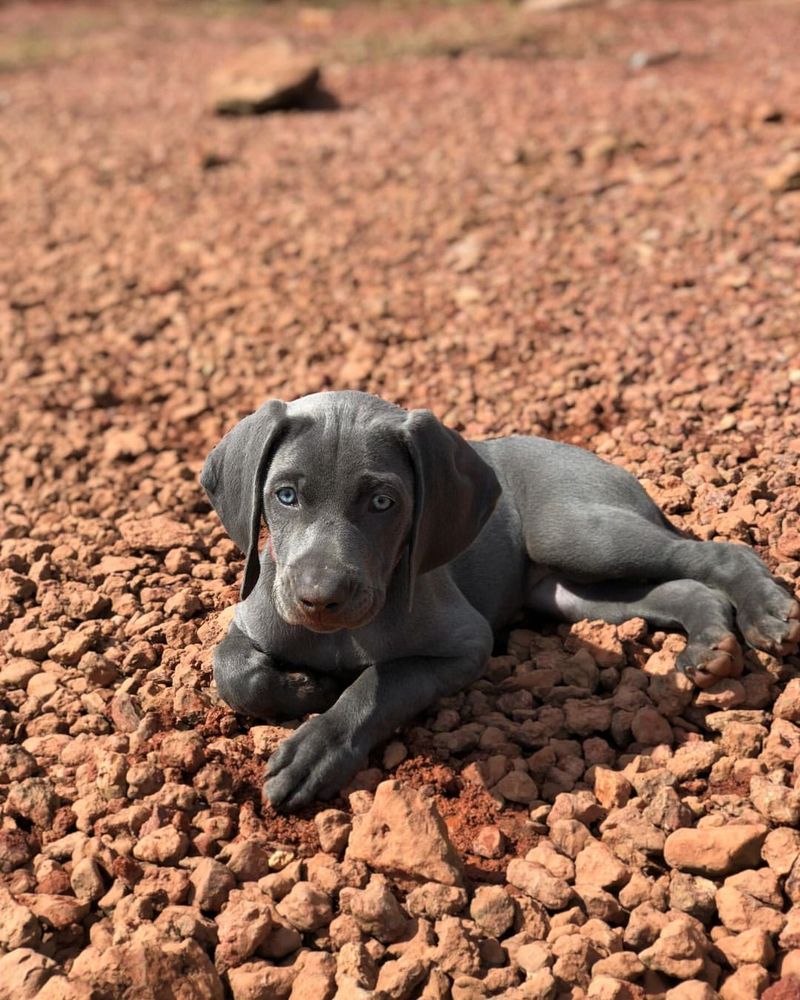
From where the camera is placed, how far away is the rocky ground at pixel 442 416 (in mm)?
4023

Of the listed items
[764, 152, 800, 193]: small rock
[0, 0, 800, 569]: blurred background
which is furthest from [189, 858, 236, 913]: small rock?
[764, 152, 800, 193]: small rock

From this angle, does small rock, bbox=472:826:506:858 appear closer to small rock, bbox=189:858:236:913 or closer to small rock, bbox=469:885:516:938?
small rock, bbox=469:885:516:938

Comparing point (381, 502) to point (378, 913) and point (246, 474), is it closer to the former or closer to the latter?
point (246, 474)

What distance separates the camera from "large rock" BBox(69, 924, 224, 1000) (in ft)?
12.2

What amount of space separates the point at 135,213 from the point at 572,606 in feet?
21.7

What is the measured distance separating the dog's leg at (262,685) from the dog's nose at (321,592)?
26.6 inches

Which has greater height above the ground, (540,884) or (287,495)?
(287,495)

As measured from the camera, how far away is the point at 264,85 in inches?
497

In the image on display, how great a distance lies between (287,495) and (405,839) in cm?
129

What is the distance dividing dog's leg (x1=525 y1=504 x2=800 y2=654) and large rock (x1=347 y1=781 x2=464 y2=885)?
64.1 inches

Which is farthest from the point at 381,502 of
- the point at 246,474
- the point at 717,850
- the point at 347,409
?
the point at 717,850

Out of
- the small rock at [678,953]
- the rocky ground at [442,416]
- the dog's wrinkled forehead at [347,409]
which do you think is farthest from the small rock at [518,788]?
the dog's wrinkled forehead at [347,409]

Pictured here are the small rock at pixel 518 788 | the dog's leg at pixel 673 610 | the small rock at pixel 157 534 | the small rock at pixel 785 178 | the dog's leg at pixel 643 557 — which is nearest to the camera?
the small rock at pixel 518 788

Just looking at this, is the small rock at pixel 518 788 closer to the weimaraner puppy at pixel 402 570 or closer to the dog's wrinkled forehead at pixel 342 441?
the weimaraner puppy at pixel 402 570
